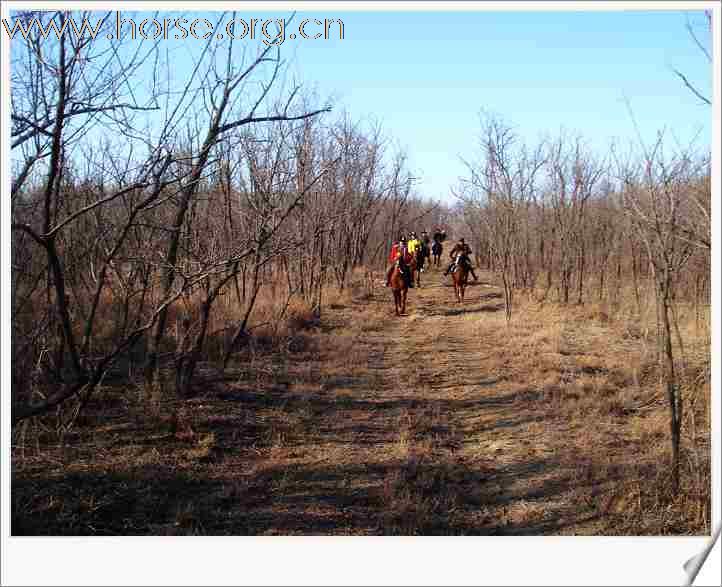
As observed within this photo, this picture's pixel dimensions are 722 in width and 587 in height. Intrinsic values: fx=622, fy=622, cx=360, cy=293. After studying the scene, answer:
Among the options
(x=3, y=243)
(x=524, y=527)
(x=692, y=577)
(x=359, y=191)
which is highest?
(x=359, y=191)

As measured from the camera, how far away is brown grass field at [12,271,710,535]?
11.8ft

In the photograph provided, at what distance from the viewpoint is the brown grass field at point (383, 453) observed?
11.8ft

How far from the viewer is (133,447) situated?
4582 mm

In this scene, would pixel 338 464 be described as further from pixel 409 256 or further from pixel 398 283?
pixel 409 256

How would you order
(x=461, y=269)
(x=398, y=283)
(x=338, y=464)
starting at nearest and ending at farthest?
1. (x=338, y=464)
2. (x=398, y=283)
3. (x=461, y=269)

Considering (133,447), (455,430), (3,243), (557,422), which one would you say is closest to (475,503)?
(455,430)

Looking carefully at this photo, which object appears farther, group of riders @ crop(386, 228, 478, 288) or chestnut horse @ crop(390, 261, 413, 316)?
group of riders @ crop(386, 228, 478, 288)

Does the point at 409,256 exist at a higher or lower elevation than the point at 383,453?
higher

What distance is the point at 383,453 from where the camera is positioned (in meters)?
4.73

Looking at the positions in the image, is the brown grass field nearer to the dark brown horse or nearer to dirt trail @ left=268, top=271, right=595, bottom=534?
dirt trail @ left=268, top=271, right=595, bottom=534

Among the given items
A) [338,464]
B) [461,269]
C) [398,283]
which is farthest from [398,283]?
[338,464]

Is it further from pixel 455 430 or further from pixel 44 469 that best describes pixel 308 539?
pixel 455 430

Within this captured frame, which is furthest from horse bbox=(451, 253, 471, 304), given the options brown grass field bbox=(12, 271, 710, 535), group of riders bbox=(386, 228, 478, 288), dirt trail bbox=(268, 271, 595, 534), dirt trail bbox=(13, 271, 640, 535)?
dirt trail bbox=(13, 271, 640, 535)

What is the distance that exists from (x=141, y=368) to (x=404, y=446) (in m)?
3.24
